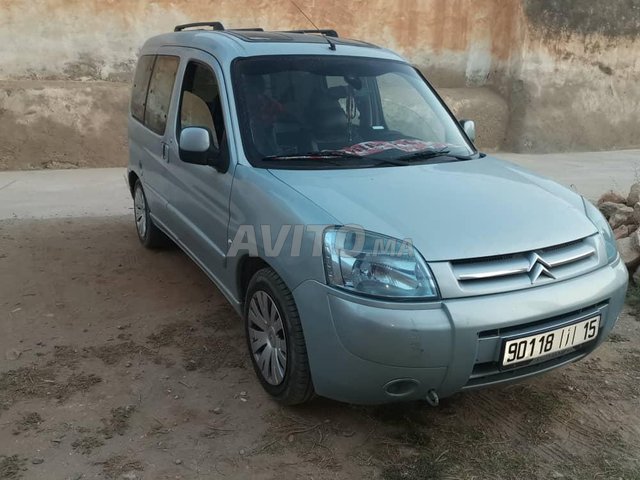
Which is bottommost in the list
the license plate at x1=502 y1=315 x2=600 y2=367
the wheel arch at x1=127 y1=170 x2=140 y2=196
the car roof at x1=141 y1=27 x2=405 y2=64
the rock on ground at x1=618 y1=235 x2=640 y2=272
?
the rock on ground at x1=618 y1=235 x2=640 y2=272

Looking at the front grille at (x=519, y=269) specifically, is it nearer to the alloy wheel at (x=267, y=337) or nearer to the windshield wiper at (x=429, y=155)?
the alloy wheel at (x=267, y=337)

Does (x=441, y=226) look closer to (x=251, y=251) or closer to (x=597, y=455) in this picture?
(x=251, y=251)

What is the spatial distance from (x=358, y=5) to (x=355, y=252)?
8.87 meters

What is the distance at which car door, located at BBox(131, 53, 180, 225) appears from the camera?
4.47 meters

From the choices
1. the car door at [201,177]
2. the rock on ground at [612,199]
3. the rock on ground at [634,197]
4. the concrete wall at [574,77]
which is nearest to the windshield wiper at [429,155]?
the car door at [201,177]

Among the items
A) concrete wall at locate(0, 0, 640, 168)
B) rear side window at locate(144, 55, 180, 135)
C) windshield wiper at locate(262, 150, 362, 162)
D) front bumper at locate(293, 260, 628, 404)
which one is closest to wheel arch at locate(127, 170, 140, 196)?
rear side window at locate(144, 55, 180, 135)

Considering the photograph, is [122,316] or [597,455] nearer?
[597,455]

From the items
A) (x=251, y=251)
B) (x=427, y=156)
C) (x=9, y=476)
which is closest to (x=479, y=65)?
(x=427, y=156)

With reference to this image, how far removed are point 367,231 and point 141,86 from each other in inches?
133

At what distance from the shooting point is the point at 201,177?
3734mm

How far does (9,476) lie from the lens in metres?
2.59

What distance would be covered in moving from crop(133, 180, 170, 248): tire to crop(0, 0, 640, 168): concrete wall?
4.12 meters

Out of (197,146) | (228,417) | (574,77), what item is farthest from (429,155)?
(574,77)

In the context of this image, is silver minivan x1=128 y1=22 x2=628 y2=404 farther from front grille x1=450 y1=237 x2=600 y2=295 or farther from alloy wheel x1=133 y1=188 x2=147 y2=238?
alloy wheel x1=133 y1=188 x2=147 y2=238
